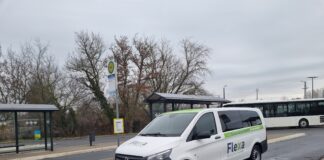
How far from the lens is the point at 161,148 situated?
9.10 m

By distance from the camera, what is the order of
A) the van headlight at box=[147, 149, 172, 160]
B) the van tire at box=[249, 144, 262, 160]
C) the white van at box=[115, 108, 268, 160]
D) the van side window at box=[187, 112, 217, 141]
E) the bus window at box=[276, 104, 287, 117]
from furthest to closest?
the bus window at box=[276, 104, 287, 117] → the van tire at box=[249, 144, 262, 160] → the van side window at box=[187, 112, 217, 141] → the white van at box=[115, 108, 268, 160] → the van headlight at box=[147, 149, 172, 160]

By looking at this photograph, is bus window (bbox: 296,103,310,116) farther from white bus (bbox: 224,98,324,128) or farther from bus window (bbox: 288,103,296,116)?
bus window (bbox: 288,103,296,116)

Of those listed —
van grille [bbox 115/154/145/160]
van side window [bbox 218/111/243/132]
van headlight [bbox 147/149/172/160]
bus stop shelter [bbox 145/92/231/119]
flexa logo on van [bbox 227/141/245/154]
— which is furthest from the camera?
bus stop shelter [bbox 145/92/231/119]

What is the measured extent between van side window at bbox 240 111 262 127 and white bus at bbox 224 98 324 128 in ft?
85.2

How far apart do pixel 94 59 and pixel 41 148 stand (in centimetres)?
3052

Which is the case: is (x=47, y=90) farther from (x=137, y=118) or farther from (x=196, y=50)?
(x=196, y=50)

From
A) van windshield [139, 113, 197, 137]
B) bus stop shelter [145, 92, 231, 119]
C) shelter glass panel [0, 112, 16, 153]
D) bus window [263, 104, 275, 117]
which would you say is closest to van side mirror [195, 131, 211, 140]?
van windshield [139, 113, 197, 137]

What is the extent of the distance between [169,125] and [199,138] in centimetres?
88

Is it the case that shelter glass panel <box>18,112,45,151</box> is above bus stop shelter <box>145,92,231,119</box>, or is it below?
below

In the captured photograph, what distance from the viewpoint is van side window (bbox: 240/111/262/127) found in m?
12.4

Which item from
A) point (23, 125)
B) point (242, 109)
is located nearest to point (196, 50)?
point (23, 125)

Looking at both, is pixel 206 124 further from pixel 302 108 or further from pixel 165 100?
pixel 302 108

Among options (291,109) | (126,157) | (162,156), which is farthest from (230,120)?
(291,109)

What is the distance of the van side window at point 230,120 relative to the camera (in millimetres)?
11250
